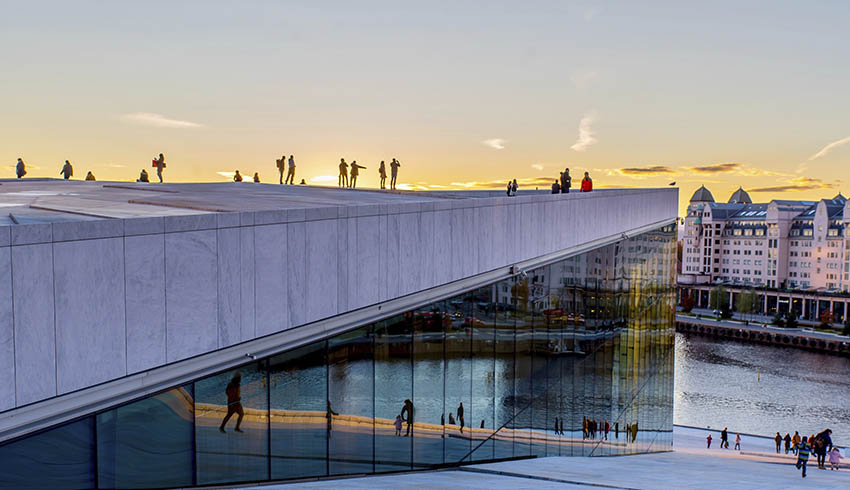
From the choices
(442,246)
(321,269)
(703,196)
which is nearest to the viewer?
(321,269)

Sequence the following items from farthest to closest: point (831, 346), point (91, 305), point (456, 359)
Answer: point (831, 346)
point (456, 359)
point (91, 305)

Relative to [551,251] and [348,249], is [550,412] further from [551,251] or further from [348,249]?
[348,249]

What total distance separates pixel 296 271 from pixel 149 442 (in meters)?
2.57

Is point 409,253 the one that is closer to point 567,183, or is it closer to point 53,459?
point 53,459

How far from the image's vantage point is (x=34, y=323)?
6.13 m

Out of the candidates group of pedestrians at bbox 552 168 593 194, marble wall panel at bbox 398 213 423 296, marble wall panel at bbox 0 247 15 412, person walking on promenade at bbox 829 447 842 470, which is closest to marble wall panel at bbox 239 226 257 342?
marble wall panel at bbox 0 247 15 412

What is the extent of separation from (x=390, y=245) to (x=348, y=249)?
3.76 ft

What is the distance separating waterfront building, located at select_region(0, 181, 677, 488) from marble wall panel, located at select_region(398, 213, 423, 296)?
32mm

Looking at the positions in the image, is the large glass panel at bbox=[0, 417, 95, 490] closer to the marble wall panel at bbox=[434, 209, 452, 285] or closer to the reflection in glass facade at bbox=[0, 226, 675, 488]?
the reflection in glass facade at bbox=[0, 226, 675, 488]

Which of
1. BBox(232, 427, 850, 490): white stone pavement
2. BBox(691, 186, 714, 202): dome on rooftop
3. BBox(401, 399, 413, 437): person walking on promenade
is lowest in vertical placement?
BBox(232, 427, 850, 490): white stone pavement

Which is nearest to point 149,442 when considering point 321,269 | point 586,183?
point 321,269

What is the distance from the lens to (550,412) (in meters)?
19.3

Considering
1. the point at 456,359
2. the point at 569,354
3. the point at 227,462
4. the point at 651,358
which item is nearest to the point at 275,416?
the point at 227,462

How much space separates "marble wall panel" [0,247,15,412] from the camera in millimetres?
5859
